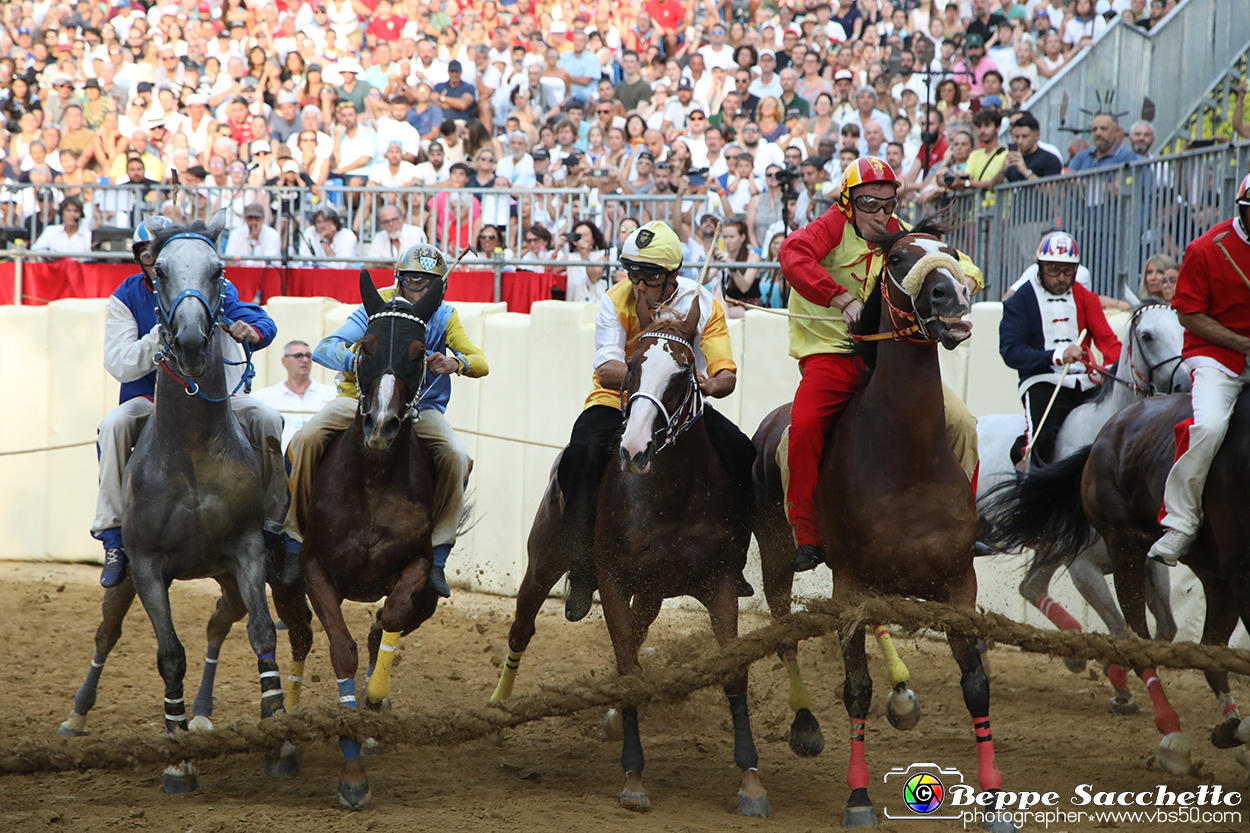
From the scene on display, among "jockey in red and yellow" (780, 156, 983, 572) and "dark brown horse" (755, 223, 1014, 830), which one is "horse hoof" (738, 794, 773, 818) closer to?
"dark brown horse" (755, 223, 1014, 830)

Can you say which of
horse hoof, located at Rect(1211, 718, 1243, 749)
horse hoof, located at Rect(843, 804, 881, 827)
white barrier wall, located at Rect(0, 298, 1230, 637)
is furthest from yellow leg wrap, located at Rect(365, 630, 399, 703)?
horse hoof, located at Rect(1211, 718, 1243, 749)

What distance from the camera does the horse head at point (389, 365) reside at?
19.2ft

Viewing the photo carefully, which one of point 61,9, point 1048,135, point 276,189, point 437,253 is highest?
point 61,9

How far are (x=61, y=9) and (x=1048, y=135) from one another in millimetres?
16012

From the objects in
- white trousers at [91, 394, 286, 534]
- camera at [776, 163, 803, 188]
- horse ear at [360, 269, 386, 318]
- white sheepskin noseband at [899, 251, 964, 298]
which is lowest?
white trousers at [91, 394, 286, 534]

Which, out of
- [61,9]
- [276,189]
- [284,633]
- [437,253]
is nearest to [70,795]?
[437,253]

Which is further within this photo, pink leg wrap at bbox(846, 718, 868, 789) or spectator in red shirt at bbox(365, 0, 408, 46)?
spectator in red shirt at bbox(365, 0, 408, 46)

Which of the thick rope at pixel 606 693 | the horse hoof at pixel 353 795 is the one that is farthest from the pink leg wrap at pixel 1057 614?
the horse hoof at pixel 353 795

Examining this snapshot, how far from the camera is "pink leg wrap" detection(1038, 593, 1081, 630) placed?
311 inches

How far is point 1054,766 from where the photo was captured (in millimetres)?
6238

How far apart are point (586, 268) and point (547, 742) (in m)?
5.59

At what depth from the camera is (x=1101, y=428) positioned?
24.9 feet

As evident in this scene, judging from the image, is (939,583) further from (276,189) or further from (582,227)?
(276,189)

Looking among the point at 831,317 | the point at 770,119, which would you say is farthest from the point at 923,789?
the point at 770,119
